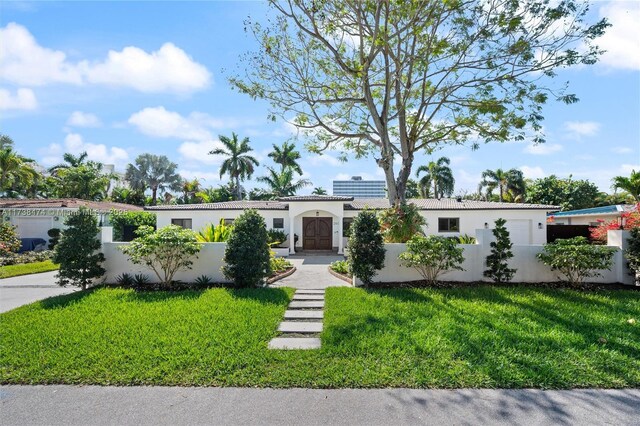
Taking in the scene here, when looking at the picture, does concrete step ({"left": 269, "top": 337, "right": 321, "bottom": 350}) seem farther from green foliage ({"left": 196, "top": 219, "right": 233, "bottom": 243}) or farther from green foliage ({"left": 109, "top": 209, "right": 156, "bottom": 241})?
green foliage ({"left": 109, "top": 209, "right": 156, "bottom": 241})

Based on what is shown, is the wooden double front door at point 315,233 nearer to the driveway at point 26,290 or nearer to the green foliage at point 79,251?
the driveway at point 26,290

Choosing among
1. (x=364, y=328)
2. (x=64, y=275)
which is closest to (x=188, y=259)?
(x=64, y=275)

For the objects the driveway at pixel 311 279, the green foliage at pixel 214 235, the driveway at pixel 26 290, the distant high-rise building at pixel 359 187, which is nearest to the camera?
the driveway at pixel 26 290

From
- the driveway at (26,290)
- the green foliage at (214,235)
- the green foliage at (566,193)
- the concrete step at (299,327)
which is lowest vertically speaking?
the driveway at (26,290)

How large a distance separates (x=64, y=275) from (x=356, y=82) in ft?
35.6

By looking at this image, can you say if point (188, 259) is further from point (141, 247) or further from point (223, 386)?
point (223, 386)

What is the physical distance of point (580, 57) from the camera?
10.0 m

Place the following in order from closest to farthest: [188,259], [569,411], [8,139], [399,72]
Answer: [569,411] → [188,259] → [399,72] → [8,139]

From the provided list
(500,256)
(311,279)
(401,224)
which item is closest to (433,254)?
(401,224)

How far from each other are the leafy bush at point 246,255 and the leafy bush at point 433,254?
387 centimetres

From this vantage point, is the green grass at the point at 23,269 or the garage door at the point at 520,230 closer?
the green grass at the point at 23,269

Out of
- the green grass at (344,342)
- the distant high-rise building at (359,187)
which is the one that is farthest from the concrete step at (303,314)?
the distant high-rise building at (359,187)

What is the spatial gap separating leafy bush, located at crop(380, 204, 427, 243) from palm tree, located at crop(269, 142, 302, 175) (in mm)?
26509

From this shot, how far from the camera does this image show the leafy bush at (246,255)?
8852 millimetres
